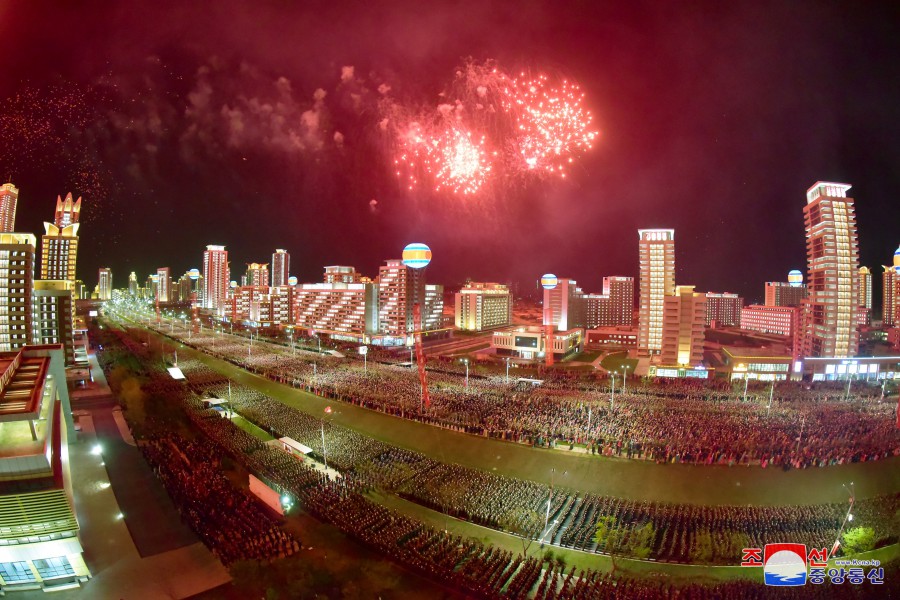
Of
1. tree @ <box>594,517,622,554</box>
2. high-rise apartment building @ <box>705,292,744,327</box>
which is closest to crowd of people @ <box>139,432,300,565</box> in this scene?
tree @ <box>594,517,622,554</box>

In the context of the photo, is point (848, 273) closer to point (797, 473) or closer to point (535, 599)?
point (797, 473)

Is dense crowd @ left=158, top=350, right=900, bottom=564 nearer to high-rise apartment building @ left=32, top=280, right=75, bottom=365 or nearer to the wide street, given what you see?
the wide street

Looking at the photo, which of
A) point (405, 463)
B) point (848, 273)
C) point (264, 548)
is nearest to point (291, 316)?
point (405, 463)

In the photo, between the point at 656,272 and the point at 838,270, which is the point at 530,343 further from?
the point at 838,270

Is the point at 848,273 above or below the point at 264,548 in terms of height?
above

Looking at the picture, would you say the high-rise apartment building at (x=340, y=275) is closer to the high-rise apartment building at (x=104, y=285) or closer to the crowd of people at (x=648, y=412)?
the crowd of people at (x=648, y=412)

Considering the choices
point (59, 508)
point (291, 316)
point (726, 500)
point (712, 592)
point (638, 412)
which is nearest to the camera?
point (712, 592)
